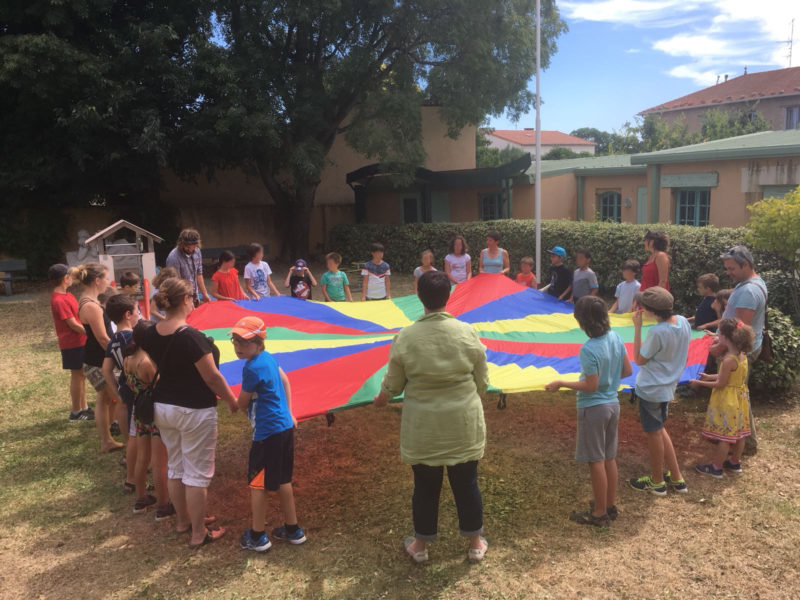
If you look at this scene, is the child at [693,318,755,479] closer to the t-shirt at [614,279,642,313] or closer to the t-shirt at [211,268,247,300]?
the t-shirt at [614,279,642,313]

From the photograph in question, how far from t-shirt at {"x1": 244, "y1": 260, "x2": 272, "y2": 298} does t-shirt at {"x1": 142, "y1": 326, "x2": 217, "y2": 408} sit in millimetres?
3303

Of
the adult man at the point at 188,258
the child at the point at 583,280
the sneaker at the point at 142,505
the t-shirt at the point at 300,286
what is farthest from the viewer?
the t-shirt at the point at 300,286

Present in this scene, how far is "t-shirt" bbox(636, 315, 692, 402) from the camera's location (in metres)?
3.86

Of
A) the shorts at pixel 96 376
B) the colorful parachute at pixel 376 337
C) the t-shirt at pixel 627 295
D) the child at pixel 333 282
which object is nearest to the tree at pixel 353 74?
the child at pixel 333 282

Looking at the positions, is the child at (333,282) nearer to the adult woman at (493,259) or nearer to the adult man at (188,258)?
the adult man at (188,258)

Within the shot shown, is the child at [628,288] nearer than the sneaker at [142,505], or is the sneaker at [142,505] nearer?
the sneaker at [142,505]

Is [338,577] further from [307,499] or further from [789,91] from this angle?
[789,91]

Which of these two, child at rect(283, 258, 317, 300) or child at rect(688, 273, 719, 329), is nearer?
child at rect(688, 273, 719, 329)

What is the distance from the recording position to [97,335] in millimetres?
4703

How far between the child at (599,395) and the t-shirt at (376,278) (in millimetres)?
3636

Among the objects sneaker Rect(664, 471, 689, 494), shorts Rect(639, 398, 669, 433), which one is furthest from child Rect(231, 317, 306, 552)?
sneaker Rect(664, 471, 689, 494)

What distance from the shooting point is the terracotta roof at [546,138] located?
60500 mm

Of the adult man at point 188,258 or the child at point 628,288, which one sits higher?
the adult man at point 188,258

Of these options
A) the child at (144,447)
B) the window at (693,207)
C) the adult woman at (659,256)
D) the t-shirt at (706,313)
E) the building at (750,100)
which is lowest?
the child at (144,447)
